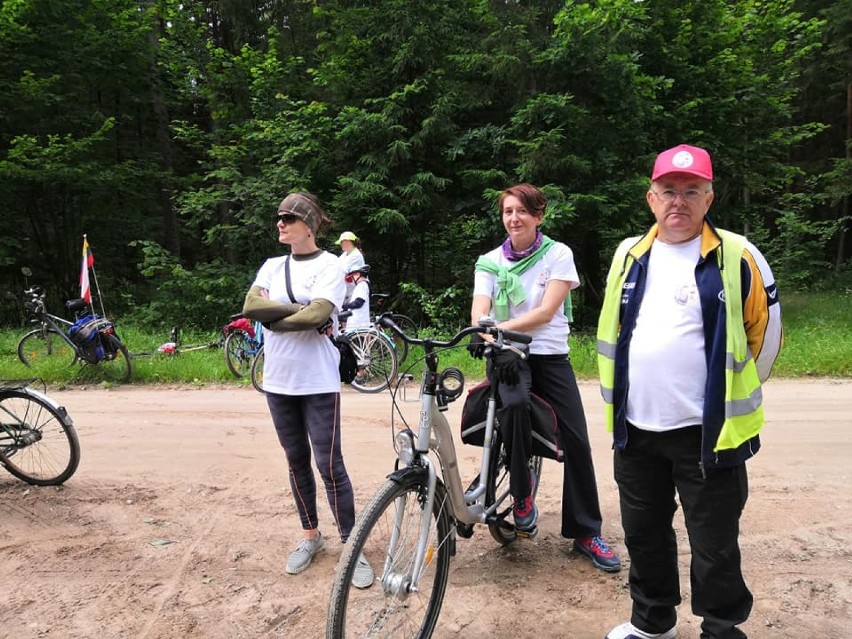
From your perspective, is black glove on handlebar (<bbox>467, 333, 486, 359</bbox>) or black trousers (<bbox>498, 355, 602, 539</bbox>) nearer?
black glove on handlebar (<bbox>467, 333, 486, 359</bbox>)

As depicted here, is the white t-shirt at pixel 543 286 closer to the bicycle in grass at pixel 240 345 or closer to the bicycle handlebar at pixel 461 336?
the bicycle handlebar at pixel 461 336

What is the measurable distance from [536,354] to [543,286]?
360 mm

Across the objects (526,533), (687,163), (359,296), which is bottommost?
(526,533)

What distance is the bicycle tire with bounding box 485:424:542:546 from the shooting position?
117 inches

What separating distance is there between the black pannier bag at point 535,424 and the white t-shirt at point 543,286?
29cm

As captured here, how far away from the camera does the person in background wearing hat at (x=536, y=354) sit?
2.90m

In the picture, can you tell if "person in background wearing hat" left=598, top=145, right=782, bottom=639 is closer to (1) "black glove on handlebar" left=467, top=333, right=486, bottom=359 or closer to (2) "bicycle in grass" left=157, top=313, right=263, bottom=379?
(1) "black glove on handlebar" left=467, top=333, right=486, bottom=359

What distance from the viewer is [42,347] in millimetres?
9391

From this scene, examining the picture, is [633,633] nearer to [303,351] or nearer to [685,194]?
[685,194]

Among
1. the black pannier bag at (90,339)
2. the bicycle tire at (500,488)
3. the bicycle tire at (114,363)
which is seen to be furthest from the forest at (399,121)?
the bicycle tire at (500,488)

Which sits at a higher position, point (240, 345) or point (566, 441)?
point (566, 441)

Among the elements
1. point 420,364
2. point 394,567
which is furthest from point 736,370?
point 420,364

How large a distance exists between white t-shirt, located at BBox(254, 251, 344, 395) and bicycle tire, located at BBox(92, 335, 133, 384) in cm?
605

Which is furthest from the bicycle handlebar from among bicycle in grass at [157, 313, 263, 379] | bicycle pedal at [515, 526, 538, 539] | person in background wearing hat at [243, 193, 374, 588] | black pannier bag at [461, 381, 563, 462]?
bicycle in grass at [157, 313, 263, 379]
